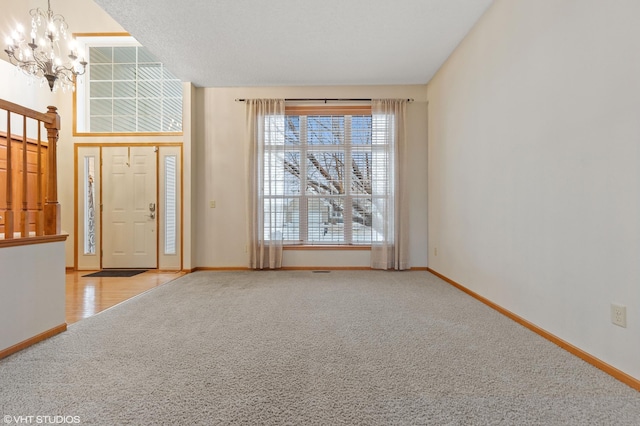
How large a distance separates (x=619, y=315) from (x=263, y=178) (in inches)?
162

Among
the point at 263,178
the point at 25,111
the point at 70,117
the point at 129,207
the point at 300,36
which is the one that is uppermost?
the point at 300,36

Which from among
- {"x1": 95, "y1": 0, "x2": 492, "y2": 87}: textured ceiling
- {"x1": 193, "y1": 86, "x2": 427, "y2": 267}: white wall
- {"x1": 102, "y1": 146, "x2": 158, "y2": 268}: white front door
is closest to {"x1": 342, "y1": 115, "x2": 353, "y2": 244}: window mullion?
{"x1": 193, "y1": 86, "x2": 427, "y2": 267}: white wall

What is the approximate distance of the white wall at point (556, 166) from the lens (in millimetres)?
1693

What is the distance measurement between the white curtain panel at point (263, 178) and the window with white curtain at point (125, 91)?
1.36 metres

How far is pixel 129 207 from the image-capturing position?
5.06m

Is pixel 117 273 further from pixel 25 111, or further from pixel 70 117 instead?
pixel 25 111

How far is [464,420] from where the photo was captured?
1.35m

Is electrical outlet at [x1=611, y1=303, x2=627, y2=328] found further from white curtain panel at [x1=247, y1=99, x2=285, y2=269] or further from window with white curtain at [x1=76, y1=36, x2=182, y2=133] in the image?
window with white curtain at [x1=76, y1=36, x2=182, y2=133]

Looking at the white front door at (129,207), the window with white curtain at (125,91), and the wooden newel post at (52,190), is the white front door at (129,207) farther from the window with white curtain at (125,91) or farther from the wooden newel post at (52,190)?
the wooden newel post at (52,190)

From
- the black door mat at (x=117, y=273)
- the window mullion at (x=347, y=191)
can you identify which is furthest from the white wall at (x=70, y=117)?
the window mullion at (x=347, y=191)

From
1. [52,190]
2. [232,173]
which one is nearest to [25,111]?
[52,190]

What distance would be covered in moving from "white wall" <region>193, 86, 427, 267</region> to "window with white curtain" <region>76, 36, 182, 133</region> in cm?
67

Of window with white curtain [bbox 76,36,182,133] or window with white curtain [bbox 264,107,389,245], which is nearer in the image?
window with white curtain [bbox 264,107,389,245]

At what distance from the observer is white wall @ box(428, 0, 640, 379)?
66.7 inches
